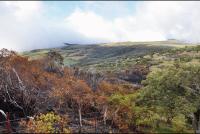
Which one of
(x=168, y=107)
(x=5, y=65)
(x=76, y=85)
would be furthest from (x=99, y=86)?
(x=168, y=107)

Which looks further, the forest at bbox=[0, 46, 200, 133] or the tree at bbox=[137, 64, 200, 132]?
the tree at bbox=[137, 64, 200, 132]

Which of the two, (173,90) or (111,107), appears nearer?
(173,90)

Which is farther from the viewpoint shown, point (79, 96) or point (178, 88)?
point (79, 96)

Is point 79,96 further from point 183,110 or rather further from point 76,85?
point 183,110

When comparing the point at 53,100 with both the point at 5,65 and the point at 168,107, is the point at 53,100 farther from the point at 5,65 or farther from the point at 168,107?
the point at 168,107

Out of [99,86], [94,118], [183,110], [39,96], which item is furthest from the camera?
[99,86]

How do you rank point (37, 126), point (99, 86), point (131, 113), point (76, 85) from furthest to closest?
point (99, 86)
point (76, 85)
point (131, 113)
point (37, 126)

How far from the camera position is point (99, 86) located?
49.7 m

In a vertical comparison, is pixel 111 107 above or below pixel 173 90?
below

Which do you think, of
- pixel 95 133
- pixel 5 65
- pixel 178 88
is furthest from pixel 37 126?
pixel 5 65

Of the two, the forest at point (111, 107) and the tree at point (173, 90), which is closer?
the forest at point (111, 107)

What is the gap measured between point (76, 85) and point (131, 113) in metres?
10.7

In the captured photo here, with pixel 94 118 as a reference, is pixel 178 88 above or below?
above

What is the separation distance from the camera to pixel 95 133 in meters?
30.4
